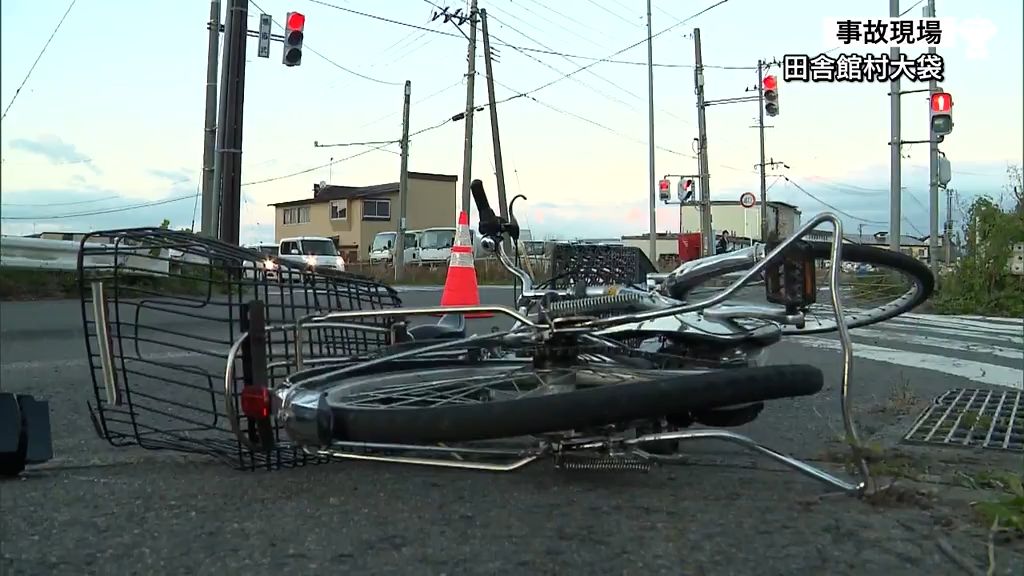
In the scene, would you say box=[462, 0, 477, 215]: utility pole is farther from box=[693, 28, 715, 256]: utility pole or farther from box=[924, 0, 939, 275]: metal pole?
box=[924, 0, 939, 275]: metal pole

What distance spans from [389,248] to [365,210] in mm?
18407

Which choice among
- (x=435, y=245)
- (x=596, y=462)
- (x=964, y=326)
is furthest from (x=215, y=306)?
(x=435, y=245)

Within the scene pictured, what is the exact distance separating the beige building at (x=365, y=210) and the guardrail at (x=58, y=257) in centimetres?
5298

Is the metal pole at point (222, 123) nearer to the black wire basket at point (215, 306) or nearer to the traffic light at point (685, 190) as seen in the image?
the black wire basket at point (215, 306)

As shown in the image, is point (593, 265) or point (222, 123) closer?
point (593, 265)

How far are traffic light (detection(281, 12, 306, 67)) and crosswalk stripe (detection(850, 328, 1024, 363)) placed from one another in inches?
415

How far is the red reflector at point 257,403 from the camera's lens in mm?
2412

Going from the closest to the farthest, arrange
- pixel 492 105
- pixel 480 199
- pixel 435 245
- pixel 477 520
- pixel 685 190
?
1. pixel 477 520
2. pixel 480 199
3. pixel 492 105
4. pixel 685 190
5. pixel 435 245

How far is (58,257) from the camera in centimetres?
489

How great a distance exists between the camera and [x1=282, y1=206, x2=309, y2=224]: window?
6656cm

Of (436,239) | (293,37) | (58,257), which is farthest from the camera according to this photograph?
(436,239)

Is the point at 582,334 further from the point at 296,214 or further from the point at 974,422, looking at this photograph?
the point at 296,214

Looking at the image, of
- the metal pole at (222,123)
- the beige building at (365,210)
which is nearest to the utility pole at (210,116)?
the metal pole at (222,123)

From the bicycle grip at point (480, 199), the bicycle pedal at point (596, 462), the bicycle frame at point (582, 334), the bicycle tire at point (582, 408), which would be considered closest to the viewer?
the bicycle tire at point (582, 408)
